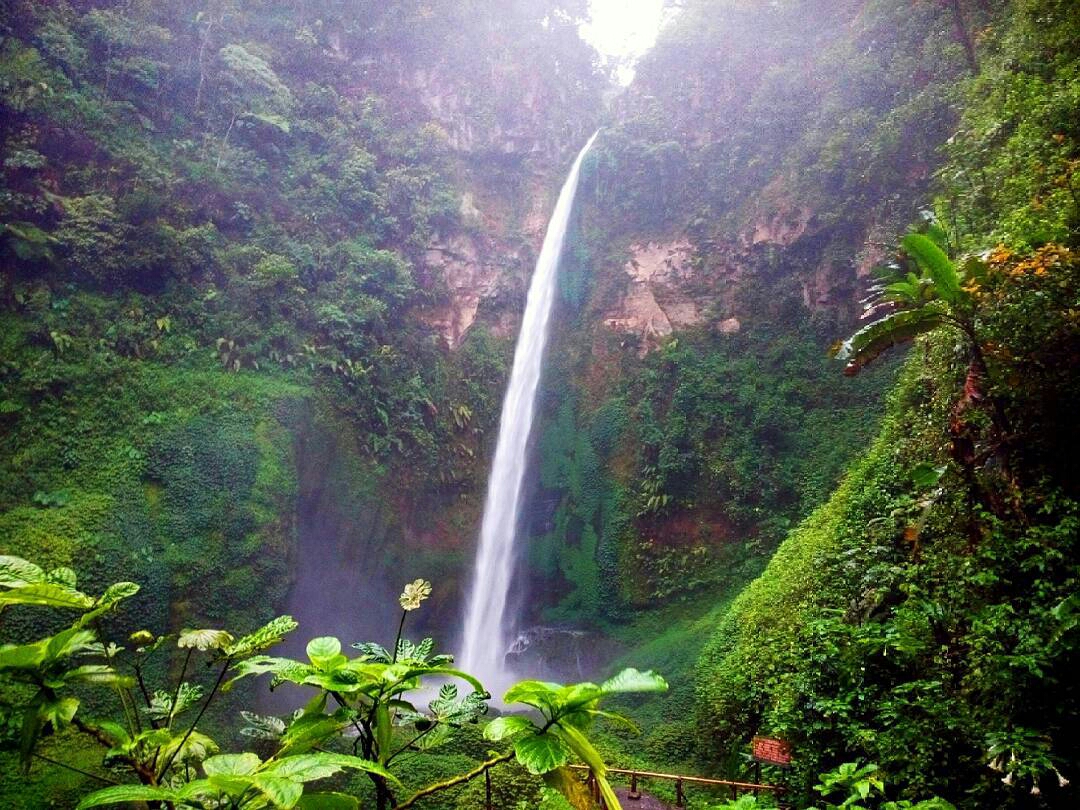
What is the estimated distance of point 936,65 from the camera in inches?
550

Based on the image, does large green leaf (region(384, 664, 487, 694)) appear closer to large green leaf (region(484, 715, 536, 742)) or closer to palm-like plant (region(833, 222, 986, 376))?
large green leaf (region(484, 715, 536, 742))

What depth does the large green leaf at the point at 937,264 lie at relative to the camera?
193 inches

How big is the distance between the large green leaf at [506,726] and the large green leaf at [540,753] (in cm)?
4

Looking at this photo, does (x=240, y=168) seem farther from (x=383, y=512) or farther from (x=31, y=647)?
(x=31, y=647)

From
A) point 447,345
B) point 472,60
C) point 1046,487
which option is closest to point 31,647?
point 1046,487

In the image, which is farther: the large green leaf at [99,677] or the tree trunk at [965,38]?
the tree trunk at [965,38]

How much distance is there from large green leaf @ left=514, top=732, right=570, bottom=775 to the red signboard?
4.72 meters

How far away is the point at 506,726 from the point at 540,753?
13 centimetres

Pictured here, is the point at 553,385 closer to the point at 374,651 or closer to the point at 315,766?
the point at 374,651

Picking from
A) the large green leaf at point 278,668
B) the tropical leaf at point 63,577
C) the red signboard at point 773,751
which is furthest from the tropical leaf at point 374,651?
the red signboard at point 773,751

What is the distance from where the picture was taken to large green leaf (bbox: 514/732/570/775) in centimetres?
155

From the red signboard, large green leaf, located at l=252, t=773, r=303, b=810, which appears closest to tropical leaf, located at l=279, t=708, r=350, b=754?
large green leaf, located at l=252, t=773, r=303, b=810

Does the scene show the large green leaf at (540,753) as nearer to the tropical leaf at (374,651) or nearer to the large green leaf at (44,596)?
the tropical leaf at (374,651)

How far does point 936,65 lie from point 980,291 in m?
12.4
